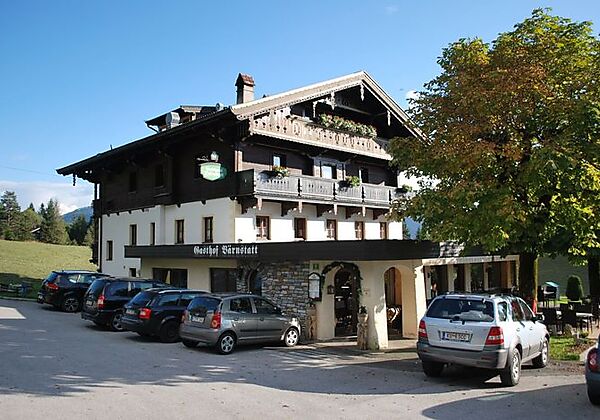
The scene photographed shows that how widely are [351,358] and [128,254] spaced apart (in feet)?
55.3

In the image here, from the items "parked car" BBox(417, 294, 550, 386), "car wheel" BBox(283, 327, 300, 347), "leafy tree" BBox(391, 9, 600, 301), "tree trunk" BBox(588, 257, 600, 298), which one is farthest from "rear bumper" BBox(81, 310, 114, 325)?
"tree trunk" BBox(588, 257, 600, 298)

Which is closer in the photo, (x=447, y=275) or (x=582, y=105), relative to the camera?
(x=582, y=105)

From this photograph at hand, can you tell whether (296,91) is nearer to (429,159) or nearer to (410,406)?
(429,159)

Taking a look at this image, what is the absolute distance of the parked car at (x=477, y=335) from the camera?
9891mm

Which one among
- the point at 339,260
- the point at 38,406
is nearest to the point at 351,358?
the point at 339,260

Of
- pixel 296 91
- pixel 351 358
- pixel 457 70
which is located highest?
pixel 296 91

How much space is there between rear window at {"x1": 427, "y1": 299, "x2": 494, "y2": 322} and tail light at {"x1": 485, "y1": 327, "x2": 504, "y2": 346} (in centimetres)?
24

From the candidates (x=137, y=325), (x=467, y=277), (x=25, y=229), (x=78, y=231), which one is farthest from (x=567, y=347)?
(x=78, y=231)

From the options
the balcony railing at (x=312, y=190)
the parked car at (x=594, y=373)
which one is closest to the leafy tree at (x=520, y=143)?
the parked car at (x=594, y=373)

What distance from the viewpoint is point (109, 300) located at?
17969 mm

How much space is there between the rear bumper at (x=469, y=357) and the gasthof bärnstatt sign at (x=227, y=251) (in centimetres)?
859

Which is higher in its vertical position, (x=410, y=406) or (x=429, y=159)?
(x=429, y=159)

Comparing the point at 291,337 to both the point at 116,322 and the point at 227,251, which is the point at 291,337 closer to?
the point at 227,251

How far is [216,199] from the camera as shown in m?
24.3
